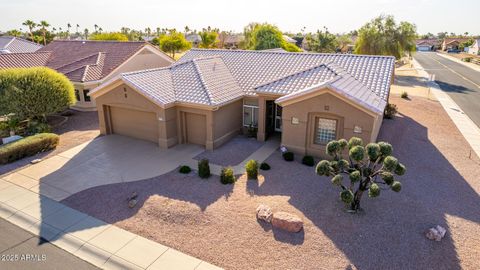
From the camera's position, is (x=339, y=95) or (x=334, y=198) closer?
(x=334, y=198)

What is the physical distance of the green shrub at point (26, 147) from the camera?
55.9 feet

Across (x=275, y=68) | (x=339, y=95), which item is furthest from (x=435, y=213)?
(x=275, y=68)

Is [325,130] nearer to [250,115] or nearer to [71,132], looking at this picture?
[250,115]

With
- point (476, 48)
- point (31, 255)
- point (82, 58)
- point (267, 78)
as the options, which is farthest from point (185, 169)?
point (476, 48)

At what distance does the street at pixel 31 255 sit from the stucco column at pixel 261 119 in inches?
493

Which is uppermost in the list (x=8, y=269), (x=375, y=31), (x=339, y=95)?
(x=375, y=31)

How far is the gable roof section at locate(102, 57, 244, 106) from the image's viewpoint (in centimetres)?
1825

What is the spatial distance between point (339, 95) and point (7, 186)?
54.2 ft

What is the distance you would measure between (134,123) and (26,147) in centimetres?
605

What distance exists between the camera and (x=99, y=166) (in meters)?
16.8

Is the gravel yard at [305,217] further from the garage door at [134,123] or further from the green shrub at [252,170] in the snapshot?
the garage door at [134,123]

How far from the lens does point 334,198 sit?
1310 cm

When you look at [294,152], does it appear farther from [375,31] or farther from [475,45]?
[475,45]

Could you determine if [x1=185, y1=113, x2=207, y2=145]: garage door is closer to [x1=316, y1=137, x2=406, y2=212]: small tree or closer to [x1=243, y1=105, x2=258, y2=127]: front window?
[x1=243, y1=105, x2=258, y2=127]: front window
